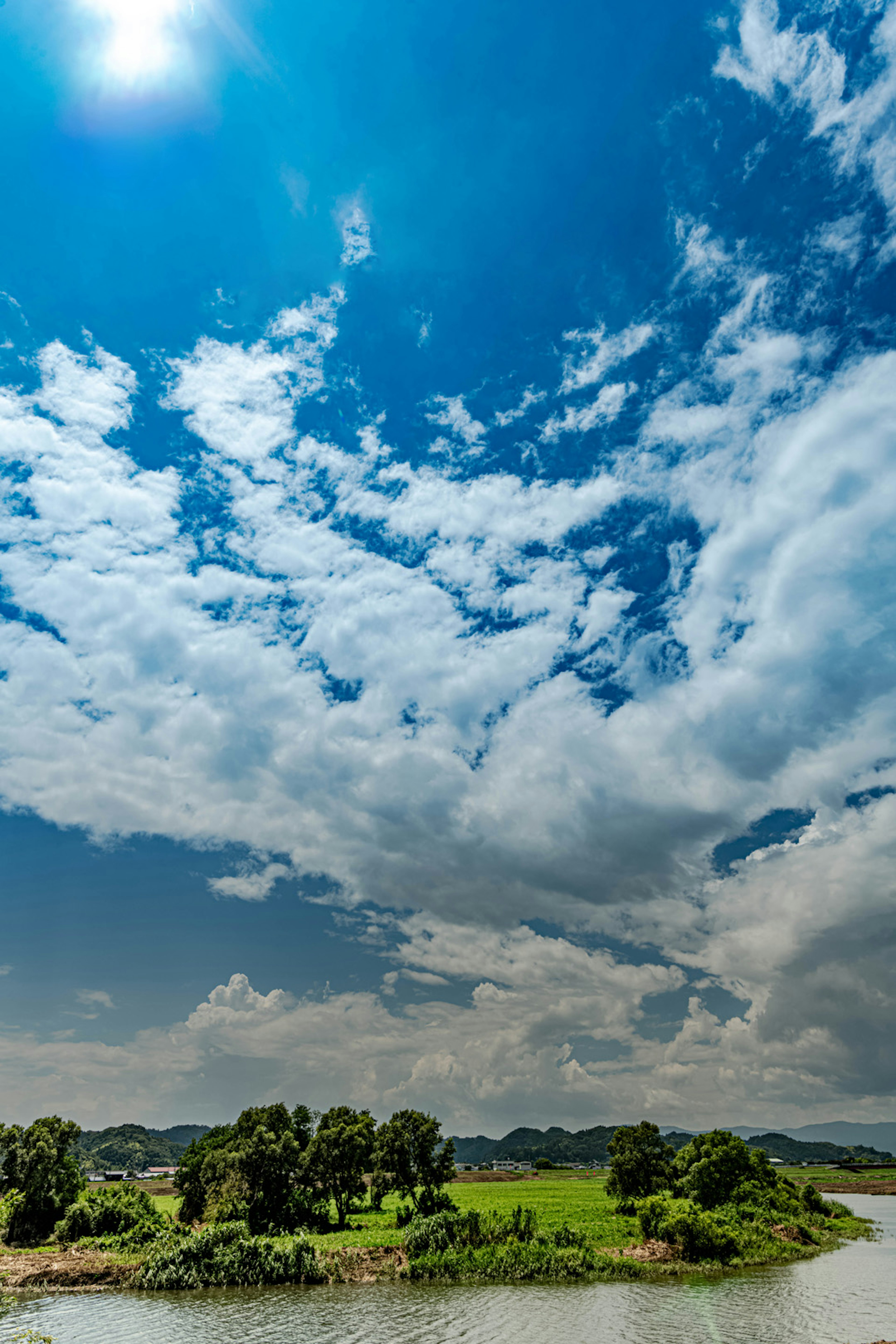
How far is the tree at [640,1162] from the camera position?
303 ft

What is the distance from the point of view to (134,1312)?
4644cm

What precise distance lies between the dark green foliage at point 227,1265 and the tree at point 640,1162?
50449 mm

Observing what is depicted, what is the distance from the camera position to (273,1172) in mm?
67375

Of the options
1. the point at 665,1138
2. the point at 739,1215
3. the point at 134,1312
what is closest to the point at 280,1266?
the point at 134,1312

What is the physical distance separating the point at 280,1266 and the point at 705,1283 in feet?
104

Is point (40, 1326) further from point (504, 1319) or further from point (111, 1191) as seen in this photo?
point (111, 1191)

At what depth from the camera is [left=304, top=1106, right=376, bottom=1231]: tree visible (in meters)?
74.0

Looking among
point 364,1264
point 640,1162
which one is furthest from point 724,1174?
point 364,1264

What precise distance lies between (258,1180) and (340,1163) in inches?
442

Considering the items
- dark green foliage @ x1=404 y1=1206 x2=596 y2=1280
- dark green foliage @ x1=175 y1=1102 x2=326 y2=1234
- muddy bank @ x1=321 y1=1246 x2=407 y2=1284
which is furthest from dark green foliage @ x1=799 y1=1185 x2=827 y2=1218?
dark green foliage @ x1=175 y1=1102 x2=326 y2=1234

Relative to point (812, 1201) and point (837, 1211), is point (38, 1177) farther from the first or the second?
point (837, 1211)

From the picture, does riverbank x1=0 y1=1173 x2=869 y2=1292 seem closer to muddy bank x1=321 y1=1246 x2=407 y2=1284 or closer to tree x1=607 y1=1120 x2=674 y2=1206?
muddy bank x1=321 y1=1246 x2=407 y2=1284

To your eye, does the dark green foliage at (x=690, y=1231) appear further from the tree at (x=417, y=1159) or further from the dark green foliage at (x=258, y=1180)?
the dark green foliage at (x=258, y=1180)

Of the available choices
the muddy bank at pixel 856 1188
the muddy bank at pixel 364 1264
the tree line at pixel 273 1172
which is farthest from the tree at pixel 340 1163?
the muddy bank at pixel 856 1188
